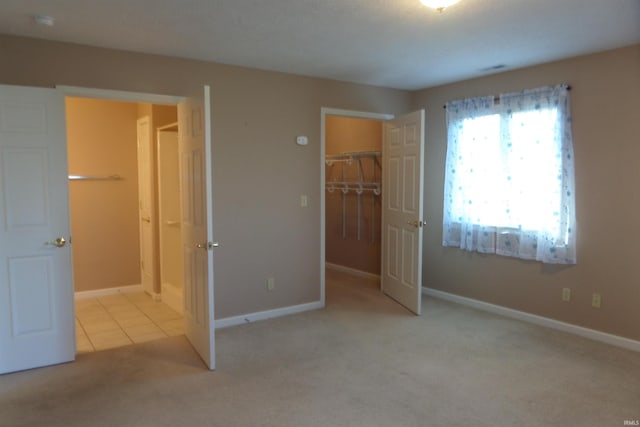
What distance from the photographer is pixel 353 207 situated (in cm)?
643

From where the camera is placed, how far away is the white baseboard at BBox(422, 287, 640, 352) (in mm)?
3684

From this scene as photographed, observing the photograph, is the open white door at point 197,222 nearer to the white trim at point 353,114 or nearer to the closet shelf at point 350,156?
the white trim at point 353,114

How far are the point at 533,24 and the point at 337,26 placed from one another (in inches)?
53.5

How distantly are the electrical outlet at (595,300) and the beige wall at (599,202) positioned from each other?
0.09ft

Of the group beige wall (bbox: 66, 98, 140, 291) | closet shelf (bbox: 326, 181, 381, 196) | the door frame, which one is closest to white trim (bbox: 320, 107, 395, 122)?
the door frame

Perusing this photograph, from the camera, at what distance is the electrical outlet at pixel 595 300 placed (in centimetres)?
382

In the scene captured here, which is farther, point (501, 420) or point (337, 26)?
point (337, 26)

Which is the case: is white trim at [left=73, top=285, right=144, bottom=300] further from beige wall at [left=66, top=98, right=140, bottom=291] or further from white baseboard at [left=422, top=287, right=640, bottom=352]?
white baseboard at [left=422, top=287, right=640, bottom=352]

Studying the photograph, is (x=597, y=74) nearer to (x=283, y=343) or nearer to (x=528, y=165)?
(x=528, y=165)

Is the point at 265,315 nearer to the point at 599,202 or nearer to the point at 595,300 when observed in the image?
the point at 595,300

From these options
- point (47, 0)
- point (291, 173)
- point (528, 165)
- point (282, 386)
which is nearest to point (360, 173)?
point (291, 173)

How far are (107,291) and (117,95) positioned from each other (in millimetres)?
2763

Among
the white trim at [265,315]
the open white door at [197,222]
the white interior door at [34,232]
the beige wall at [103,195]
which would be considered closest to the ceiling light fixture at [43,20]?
the white interior door at [34,232]

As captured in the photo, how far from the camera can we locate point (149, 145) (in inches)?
198
